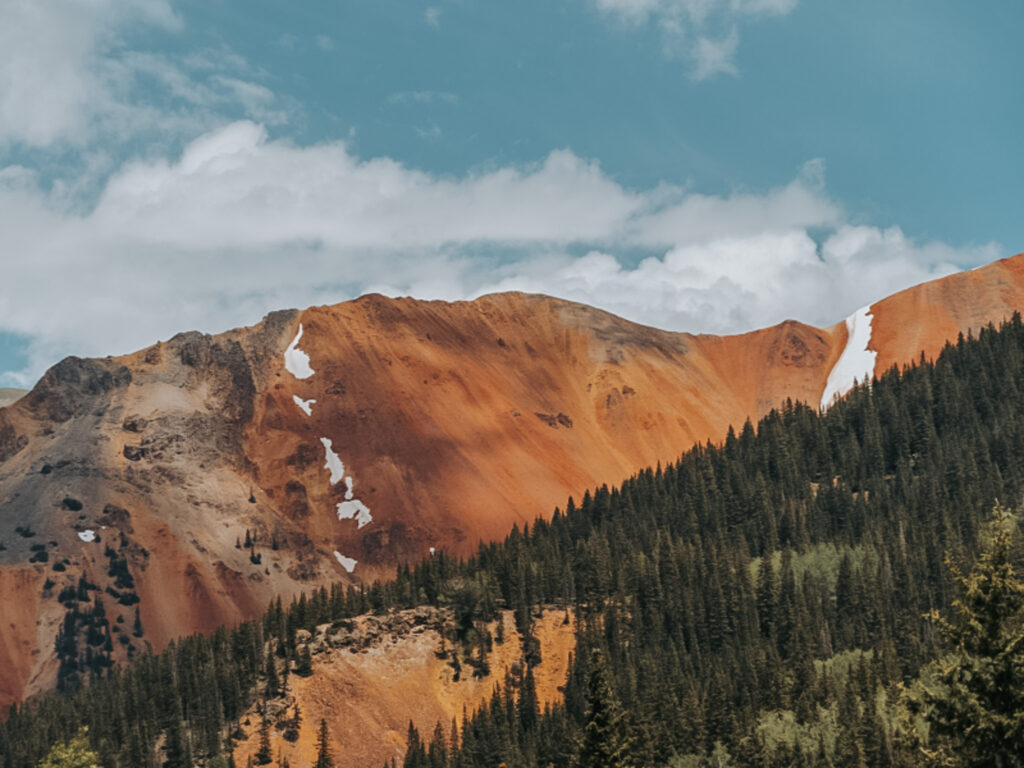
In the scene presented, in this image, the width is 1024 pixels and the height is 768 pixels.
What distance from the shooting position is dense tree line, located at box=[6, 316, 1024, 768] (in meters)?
126

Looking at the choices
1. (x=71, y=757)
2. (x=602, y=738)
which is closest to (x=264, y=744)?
(x=71, y=757)

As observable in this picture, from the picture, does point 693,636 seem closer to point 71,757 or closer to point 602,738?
point 71,757

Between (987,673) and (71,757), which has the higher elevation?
(987,673)

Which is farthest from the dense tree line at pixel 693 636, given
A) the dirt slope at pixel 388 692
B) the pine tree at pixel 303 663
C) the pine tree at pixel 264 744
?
the pine tree at pixel 264 744

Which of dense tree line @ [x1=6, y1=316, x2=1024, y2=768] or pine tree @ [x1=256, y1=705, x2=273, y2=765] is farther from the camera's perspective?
pine tree @ [x1=256, y1=705, x2=273, y2=765]

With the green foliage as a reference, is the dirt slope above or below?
below

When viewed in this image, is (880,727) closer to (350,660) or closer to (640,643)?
(640,643)

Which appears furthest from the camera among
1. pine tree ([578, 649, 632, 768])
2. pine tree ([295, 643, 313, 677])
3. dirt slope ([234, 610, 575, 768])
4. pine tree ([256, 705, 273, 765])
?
pine tree ([295, 643, 313, 677])

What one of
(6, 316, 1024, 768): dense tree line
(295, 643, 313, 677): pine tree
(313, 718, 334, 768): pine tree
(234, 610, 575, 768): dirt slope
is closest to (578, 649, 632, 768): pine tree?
(6, 316, 1024, 768): dense tree line

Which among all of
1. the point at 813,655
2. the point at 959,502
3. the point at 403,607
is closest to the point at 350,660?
the point at 403,607

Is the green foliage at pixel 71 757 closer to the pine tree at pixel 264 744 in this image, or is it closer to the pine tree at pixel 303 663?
the pine tree at pixel 264 744

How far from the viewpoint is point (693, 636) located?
162 metres

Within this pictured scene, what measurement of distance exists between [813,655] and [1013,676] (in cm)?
11862

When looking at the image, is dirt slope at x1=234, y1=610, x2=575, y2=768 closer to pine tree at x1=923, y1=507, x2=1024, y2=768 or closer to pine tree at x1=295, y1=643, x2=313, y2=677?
→ pine tree at x1=295, y1=643, x2=313, y2=677
